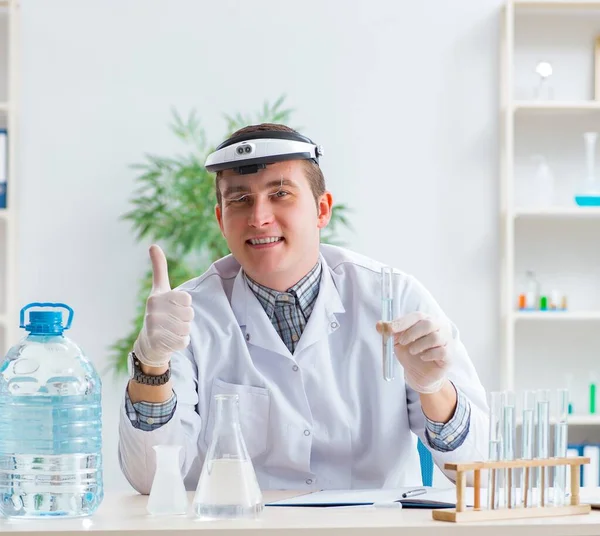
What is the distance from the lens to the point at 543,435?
139 centimetres

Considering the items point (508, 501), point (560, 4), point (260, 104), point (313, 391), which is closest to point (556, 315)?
point (560, 4)

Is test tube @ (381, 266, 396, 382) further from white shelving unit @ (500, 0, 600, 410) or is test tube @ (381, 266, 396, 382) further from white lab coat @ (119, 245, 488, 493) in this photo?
white shelving unit @ (500, 0, 600, 410)

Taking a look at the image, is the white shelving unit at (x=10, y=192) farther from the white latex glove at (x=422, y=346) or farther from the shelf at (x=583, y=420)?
the white latex glove at (x=422, y=346)

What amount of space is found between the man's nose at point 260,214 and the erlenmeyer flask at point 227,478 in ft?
2.18

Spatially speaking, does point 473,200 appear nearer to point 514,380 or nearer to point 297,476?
point 514,380

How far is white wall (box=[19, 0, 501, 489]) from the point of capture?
390 centimetres

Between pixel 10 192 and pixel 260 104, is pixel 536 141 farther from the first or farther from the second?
pixel 10 192

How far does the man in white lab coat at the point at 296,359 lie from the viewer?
6.31 ft

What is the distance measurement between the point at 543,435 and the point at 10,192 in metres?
2.78

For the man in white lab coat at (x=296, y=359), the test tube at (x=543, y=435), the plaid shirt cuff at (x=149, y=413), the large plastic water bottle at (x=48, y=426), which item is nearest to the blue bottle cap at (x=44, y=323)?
the large plastic water bottle at (x=48, y=426)

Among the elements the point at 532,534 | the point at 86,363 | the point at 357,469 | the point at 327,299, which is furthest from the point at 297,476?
the point at 532,534

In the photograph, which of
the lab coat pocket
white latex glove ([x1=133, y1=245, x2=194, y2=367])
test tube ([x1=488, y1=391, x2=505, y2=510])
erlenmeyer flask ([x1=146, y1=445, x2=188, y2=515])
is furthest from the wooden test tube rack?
the lab coat pocket

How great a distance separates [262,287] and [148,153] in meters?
1.95

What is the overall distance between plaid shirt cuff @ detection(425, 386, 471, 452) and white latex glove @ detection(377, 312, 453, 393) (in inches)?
4.2
